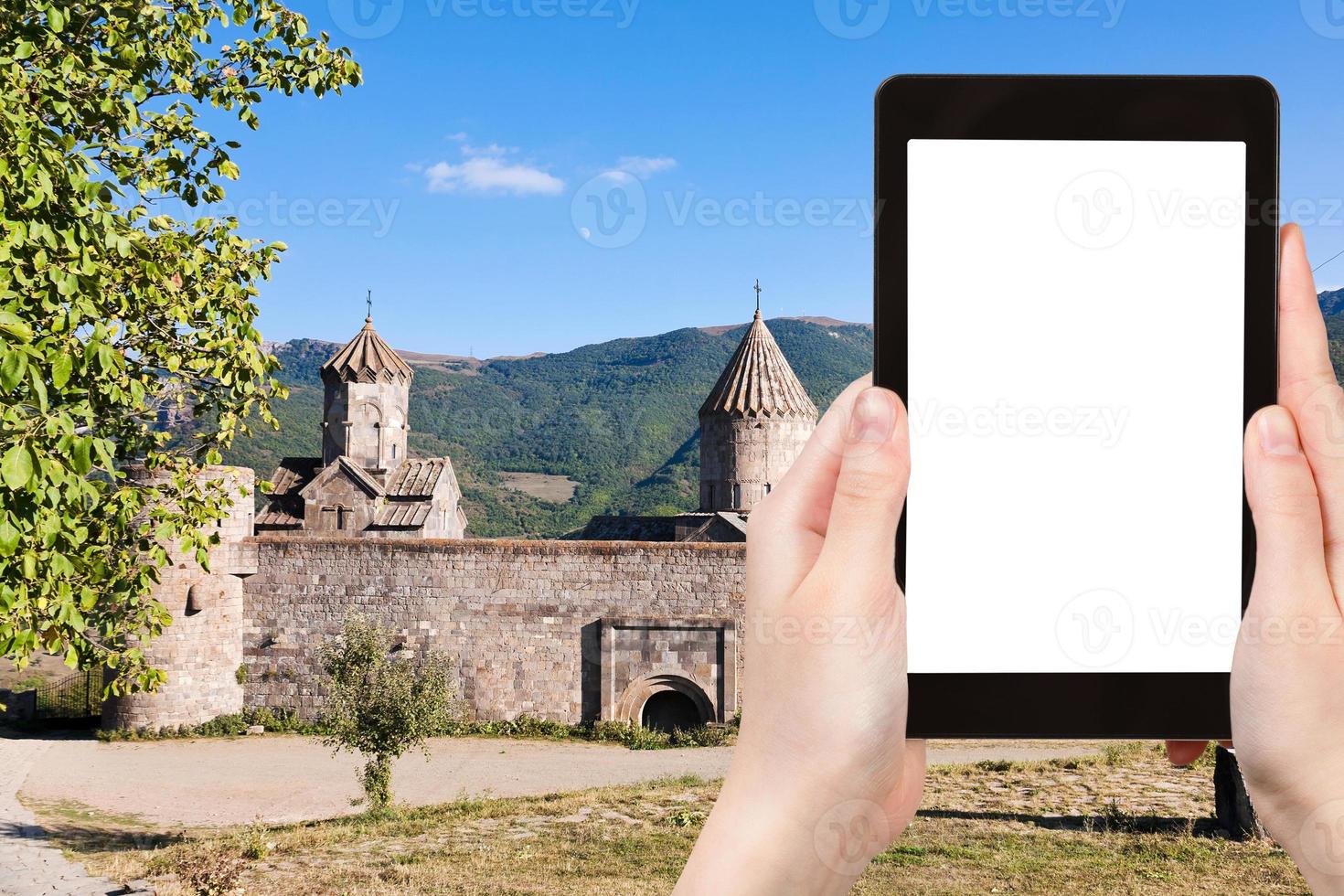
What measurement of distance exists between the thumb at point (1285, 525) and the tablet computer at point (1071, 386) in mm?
86

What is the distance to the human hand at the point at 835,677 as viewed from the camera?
1.23 metres

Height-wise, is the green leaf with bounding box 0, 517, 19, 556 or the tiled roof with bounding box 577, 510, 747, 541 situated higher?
the green leaf with bounding box 0, 517, 19, 556

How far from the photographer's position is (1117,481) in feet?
4.41

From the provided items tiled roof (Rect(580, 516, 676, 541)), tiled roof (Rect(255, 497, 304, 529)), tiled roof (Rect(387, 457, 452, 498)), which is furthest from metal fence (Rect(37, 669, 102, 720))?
tiled roof (Rect(580, 516, 676, 541))

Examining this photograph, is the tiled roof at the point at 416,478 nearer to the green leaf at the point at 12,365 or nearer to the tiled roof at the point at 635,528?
the tiled roof at the point at 635,528

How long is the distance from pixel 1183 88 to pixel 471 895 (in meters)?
8.34

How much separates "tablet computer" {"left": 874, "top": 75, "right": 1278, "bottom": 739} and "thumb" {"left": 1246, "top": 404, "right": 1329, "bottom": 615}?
0.09 metres

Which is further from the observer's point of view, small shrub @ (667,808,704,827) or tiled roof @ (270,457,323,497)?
tiled roof @ (270,457,323,497)

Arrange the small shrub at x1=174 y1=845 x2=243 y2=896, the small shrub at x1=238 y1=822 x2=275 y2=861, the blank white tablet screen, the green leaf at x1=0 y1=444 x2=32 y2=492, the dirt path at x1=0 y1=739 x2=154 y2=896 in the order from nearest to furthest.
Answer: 1. the blank white tablet screen
2. the green leaf at x1=0 y1=444 x2=32 y2=492
3. the small shrub at x1=174 y1=845 x2=243 y2=896
4. the dirt path at x1=0 y1=739 x2=154 y2=896
5. the small shrub at x1=238 y1=822 x2=275 y2=861

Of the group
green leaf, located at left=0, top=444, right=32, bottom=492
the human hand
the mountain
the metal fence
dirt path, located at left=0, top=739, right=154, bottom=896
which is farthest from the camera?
the mountain

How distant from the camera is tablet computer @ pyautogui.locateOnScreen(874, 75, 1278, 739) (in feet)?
4.42

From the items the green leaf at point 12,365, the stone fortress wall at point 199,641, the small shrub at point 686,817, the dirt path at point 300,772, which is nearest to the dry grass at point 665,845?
the small shrub at point 686,817

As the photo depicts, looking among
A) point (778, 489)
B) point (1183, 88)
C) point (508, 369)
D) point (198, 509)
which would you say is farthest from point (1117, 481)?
point (508, 369)

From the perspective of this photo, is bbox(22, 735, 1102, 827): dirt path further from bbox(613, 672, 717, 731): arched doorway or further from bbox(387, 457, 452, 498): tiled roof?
bbox(387, 457, 452, 498): tiled roof
